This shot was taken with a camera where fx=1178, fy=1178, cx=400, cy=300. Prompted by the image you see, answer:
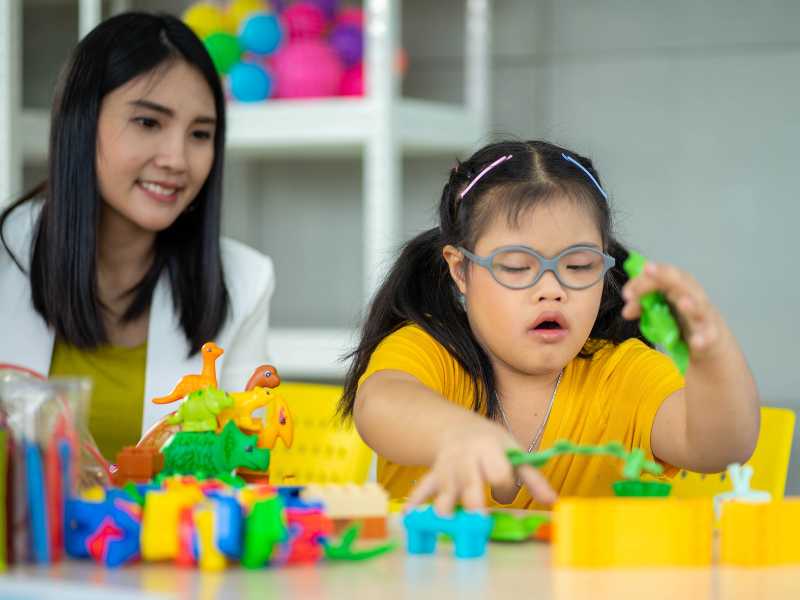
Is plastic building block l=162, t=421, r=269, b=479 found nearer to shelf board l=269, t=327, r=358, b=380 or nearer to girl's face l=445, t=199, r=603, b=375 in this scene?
girl's face l=445, t=199, r=603, b=375

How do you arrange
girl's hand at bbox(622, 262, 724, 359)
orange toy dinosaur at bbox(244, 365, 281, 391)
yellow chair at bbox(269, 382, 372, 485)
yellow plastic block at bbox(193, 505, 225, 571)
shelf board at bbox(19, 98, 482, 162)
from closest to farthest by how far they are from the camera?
yellow plastic block at bbox(193, 505, 225, 571)
girl's hand at bbox(622, 262, 724, 359)
orange toy dinosaur at bbox(244, 365, 281, 391)
yellow chair at bbox(269, 382, 372, 485)
shelf board at bbox(19, 98, 482, 162)

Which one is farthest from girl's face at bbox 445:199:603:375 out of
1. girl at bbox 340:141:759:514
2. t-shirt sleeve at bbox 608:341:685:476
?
t-shirt sleeve at bbox 608:341:685:476

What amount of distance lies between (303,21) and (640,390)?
1960mm

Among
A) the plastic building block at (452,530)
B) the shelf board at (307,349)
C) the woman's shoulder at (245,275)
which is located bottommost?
the shelf board at (307,349)

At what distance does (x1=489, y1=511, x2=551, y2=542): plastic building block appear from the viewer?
976 millimetres

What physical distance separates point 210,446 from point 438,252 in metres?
0.63

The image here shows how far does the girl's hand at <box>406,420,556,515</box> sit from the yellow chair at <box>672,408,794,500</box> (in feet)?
2.25

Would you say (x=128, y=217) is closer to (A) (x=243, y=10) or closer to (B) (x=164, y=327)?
(B) (x=164, y=327)

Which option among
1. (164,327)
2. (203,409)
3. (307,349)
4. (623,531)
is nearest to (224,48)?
(307,349)

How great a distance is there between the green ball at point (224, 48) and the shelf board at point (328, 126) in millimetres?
119

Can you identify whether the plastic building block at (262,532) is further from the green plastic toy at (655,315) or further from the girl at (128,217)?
the girl at (128,217)

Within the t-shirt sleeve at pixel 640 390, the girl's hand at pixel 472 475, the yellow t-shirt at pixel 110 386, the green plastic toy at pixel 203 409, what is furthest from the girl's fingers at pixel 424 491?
the yellow t-shirt at pixel 110 386

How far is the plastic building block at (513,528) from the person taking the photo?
38.4 inches

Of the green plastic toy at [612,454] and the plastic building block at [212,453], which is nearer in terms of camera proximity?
the green plastic toy at [612,454]
